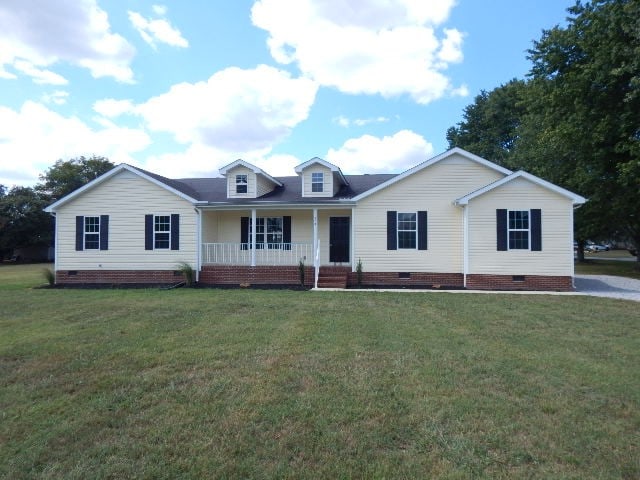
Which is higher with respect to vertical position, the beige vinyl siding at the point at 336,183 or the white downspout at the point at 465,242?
the beige vinyl siding at the point at 336,183

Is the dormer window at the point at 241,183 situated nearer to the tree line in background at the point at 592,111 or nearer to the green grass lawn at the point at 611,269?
the tree line in background at the point at 592,111

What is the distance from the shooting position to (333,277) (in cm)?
1462

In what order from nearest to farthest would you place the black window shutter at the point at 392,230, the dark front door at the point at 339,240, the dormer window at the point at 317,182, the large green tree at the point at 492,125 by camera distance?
the black window shutter at the point at 392,230 → the dark front door at the point at 339,240 → the dormer window at the point at 317,182 → the large green tree at the point at 492,125

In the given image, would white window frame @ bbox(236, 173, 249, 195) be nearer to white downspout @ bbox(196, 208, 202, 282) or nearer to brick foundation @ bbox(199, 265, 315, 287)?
white downspout @ bbox(196, 208, 202, 282)

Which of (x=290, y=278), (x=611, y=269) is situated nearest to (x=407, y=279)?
(x=290, y=278)

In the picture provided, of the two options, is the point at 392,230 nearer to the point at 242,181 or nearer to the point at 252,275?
the point at 252,275

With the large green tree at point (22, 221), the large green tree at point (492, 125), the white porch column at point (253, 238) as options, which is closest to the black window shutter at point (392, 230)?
the white porch column at point (253, 238)

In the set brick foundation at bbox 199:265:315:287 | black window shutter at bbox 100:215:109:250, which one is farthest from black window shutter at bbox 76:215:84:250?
brick foundation at bbox 199:265:315:287

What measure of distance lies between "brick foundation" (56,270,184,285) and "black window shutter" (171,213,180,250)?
1.01 metres

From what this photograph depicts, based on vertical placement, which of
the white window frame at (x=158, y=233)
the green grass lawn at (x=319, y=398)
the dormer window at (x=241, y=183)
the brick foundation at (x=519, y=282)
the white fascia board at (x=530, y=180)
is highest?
the dormer window at (x=241, y=183)

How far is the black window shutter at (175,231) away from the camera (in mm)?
15820

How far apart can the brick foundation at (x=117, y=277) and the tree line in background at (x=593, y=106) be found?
17.2 m

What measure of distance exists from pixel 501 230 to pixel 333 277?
606 cm

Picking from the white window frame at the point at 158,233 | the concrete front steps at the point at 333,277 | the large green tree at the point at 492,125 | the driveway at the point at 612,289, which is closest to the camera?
the driveway at the point at 612,289
